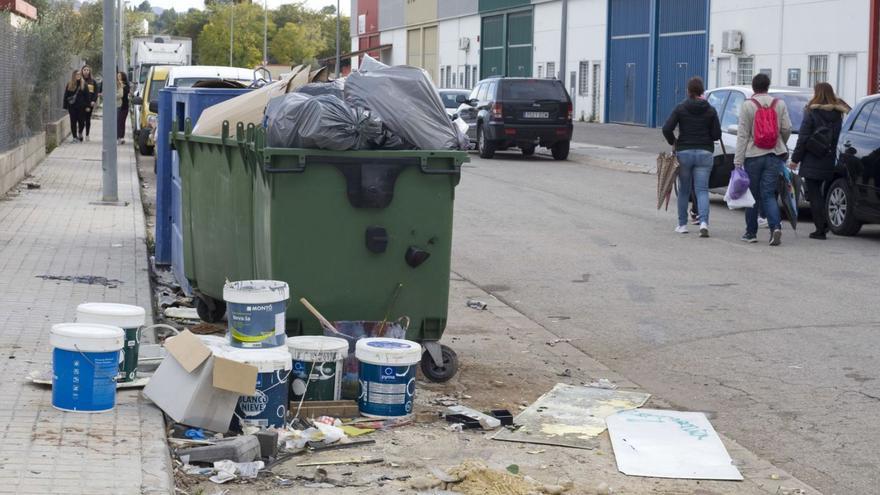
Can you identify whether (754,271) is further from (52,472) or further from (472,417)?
(52,472)

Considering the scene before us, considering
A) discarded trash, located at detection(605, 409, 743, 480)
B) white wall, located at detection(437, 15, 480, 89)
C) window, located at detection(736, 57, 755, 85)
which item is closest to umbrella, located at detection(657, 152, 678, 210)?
discarded trash, located at detection(605, 409, 743, 480)

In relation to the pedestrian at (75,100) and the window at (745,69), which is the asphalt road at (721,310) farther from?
the window at (745,69)

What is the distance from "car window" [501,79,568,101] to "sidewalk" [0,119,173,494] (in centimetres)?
1091

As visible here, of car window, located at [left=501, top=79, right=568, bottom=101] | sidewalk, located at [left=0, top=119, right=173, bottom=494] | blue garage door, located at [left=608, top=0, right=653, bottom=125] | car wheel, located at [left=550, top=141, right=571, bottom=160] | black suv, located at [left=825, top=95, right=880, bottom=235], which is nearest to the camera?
sidewalk, located at [left=0, top=119, right=173, bottom=494]

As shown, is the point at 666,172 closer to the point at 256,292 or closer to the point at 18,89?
the point at 256,292

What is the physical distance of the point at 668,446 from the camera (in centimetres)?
634

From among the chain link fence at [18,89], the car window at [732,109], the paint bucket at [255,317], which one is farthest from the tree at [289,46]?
the paint bucket at [255,317]

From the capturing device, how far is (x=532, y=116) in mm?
28188

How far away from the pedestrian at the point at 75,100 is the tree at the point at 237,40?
77.7 m

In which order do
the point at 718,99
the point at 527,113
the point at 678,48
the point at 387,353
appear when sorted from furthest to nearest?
the point at 678,48
the point at 527,113
the point at 718,99
the point at 387,353

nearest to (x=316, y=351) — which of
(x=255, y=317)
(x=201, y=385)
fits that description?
(x=255, y=317)

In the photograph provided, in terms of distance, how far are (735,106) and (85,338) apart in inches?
518

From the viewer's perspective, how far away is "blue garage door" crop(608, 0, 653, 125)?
44.5 metres

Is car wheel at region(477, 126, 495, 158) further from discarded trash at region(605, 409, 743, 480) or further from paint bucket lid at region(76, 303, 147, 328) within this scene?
paint bucket lid at region(76, 303, 147, 328)
